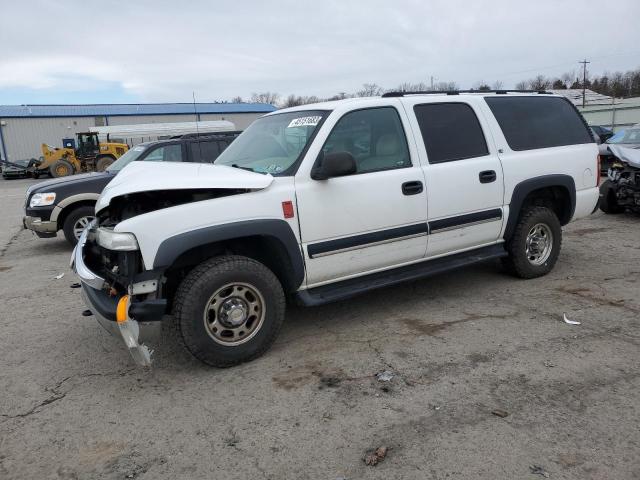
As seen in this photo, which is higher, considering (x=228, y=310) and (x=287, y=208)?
(x=287, y=208)

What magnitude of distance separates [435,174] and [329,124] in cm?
107

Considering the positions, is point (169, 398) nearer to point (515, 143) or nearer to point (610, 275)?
point (515, 143)

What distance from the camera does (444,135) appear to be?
182 inches

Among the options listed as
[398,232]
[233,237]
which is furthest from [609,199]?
[233,237]

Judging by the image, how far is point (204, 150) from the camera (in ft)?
29.1

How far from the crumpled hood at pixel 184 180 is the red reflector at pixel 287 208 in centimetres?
20

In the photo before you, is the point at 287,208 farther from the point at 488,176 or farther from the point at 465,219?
the point at 488,176

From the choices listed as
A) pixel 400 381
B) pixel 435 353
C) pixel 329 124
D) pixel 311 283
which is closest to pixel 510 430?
pixel 400 381

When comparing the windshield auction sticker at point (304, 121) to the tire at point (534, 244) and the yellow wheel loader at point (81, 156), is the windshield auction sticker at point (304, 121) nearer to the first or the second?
the tire at point (534, 244)

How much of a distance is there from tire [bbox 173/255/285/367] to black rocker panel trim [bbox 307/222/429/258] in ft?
1.39

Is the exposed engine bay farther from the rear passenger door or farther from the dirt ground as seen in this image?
the rear passenger door

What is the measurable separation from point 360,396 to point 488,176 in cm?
256

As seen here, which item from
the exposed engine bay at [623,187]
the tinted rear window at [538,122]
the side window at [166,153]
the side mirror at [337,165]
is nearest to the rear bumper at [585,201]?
the tinted rear window at [538,122]

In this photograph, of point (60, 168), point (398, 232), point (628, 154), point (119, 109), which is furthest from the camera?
Answer: point (119, 109)
